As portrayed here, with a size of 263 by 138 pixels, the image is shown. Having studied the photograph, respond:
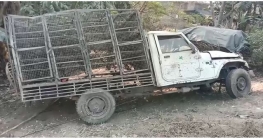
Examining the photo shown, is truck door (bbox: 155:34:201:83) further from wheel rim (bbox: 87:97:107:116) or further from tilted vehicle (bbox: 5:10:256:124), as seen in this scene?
wheel rim (bbox: 87:97:107:116)

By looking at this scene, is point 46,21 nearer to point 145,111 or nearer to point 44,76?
point 44,76

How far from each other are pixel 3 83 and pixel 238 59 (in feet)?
21.9

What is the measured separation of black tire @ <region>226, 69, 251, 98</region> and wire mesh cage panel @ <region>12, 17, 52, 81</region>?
403cm

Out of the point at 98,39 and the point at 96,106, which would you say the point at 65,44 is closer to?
the point at 98,39

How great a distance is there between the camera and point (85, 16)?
581 centimetres

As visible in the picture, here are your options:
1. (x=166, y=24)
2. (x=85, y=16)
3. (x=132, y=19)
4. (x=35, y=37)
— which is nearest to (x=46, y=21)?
(x=35, y=37)

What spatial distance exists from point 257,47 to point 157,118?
616cm

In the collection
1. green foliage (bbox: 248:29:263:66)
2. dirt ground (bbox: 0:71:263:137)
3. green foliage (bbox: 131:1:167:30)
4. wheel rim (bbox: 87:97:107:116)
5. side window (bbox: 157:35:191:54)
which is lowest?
dirt ground (bbox: 0:71:263:137)

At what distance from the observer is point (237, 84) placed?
6871 millimetres

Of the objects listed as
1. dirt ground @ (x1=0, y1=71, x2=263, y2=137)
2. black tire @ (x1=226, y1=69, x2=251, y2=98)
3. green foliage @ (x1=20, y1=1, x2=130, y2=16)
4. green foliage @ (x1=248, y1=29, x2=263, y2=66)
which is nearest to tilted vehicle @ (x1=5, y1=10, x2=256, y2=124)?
dirt ground @ (x1=0, y1=71, x2=263, y2=137)

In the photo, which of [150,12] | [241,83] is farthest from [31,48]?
[150,12]

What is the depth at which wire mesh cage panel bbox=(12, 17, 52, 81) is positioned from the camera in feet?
17.8

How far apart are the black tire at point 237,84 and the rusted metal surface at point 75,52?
206 centimetres

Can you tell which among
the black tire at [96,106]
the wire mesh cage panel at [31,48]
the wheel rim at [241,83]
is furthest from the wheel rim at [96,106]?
the wheel rim at [241,83]
